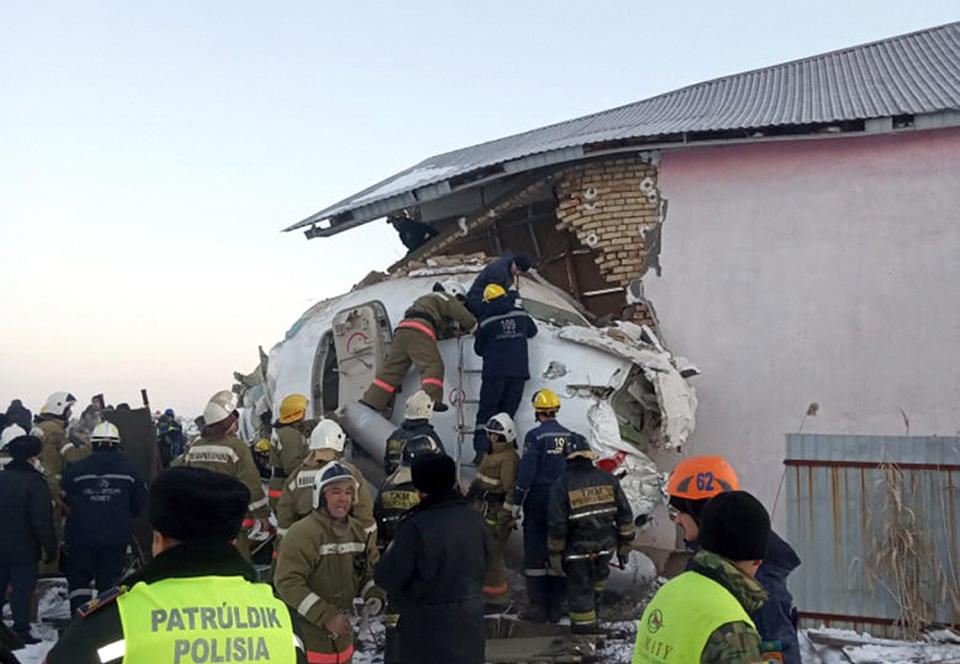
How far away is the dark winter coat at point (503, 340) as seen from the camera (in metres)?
8.88

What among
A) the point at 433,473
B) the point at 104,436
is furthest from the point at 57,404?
the point at 433,473

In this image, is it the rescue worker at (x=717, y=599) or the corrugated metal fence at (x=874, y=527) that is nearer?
the rescue worker at (x=717, y=599)

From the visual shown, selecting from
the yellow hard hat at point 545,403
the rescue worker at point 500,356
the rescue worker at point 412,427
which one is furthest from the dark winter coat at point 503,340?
the rescue worker at point 412,427

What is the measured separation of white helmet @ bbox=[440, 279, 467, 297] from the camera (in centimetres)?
1010

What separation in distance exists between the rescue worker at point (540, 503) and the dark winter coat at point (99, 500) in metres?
3.16

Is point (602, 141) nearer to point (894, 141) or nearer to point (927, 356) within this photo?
point (894, 141)

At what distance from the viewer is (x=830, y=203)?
33.2 ft

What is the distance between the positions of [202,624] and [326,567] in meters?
2.89

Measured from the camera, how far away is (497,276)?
927 centimetres

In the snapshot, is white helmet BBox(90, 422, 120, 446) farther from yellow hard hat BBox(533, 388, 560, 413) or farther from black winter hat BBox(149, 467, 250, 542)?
black winter hat BBox(149, 467, 250, 542)

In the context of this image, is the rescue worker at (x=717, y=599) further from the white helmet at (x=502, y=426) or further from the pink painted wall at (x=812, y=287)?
the pink painted wall at (x=812, y=287)

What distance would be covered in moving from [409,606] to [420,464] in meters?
0.71

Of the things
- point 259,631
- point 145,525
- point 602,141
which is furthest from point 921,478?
point 145,525

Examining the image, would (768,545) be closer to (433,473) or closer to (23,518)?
(433,473)
